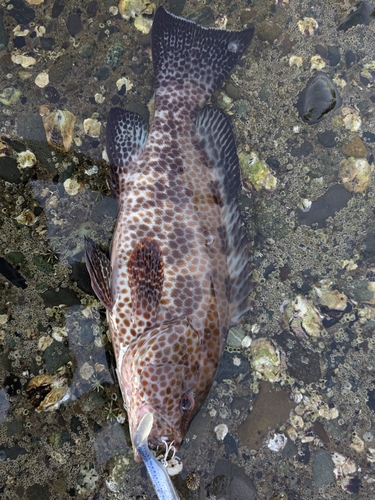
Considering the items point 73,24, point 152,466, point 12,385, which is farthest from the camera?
point 73,24

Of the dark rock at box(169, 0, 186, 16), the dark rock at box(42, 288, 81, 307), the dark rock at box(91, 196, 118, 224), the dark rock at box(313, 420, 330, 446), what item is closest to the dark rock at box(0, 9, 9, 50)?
the dark rock at box(169, 0, 186, 16)

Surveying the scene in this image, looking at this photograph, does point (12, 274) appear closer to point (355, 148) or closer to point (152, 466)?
point (152, 466)

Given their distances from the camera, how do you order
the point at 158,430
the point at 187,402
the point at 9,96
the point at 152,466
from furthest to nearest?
1. the point at 9,96
2. the point at 187,402
3. the point at 158,430
4. the point at 152,466

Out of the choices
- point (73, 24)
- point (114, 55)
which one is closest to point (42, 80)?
point (73, 24)

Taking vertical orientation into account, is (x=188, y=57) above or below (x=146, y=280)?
above

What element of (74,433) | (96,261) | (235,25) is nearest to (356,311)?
(96,261)

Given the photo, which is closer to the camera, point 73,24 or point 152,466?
point 152,466

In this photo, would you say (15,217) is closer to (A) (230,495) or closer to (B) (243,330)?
(B) (243,330)
